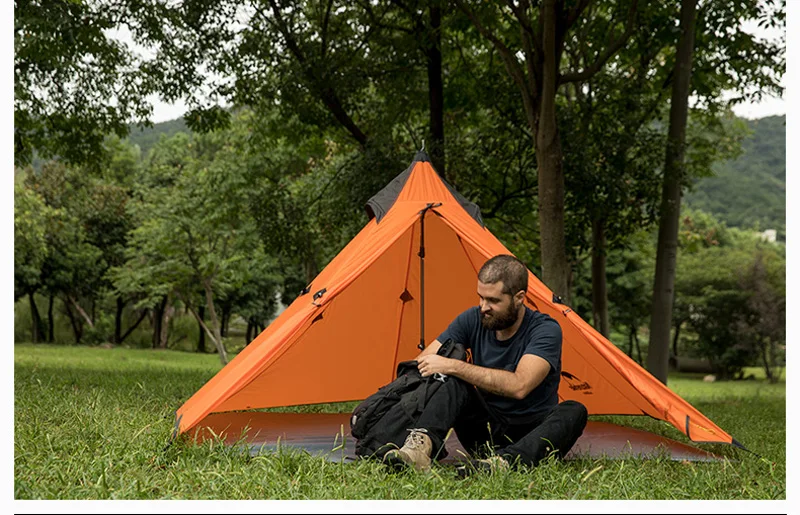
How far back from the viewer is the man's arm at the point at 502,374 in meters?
3.77

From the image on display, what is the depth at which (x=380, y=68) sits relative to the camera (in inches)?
424

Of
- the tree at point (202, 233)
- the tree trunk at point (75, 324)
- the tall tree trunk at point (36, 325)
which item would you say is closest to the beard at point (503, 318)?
the tree at point (202, 233)

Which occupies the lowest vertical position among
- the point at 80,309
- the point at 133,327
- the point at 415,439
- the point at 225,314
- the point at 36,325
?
the point at 133,327

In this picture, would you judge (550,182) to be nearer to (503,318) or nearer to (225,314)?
(503,318)

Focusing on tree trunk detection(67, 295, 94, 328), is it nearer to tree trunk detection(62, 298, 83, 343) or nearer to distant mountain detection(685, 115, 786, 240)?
tree trunk detection(62, 298, 83, 343)

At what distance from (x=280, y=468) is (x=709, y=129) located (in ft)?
39.0

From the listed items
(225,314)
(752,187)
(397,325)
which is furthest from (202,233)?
(752,187)

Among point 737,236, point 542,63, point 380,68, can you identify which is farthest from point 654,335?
point 737,236

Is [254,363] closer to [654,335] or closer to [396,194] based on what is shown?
[396,194]

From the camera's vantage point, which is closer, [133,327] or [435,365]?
[435,365]

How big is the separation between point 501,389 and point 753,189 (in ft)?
168

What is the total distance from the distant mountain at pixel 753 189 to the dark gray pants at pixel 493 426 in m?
40.8

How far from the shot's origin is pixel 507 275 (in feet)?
12.8

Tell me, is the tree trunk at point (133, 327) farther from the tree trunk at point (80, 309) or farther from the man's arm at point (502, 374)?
the man's arm at point (502, 374)
